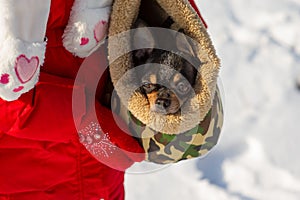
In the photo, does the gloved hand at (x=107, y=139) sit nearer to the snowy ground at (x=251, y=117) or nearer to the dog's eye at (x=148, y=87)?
the dog's eye at (x=148, y=87)

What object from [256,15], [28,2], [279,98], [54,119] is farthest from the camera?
[256,15]

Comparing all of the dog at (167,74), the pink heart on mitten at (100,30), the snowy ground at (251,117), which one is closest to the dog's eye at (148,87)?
the dog at (167,74)

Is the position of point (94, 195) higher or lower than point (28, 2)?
lower

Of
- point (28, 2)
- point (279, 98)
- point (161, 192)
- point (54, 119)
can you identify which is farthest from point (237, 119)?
point (28, 2)

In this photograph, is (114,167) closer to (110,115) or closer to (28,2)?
(110,115)

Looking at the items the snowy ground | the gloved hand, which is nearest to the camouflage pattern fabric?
the gloved hand

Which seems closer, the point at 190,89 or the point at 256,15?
the point at 190,89

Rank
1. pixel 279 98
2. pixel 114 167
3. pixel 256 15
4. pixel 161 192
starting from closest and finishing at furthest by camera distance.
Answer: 1. pixel 114 167
2. pixel 161 192
3. pixel 279 98
4. pixel 256 15

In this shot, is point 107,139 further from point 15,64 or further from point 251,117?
point 251,117
